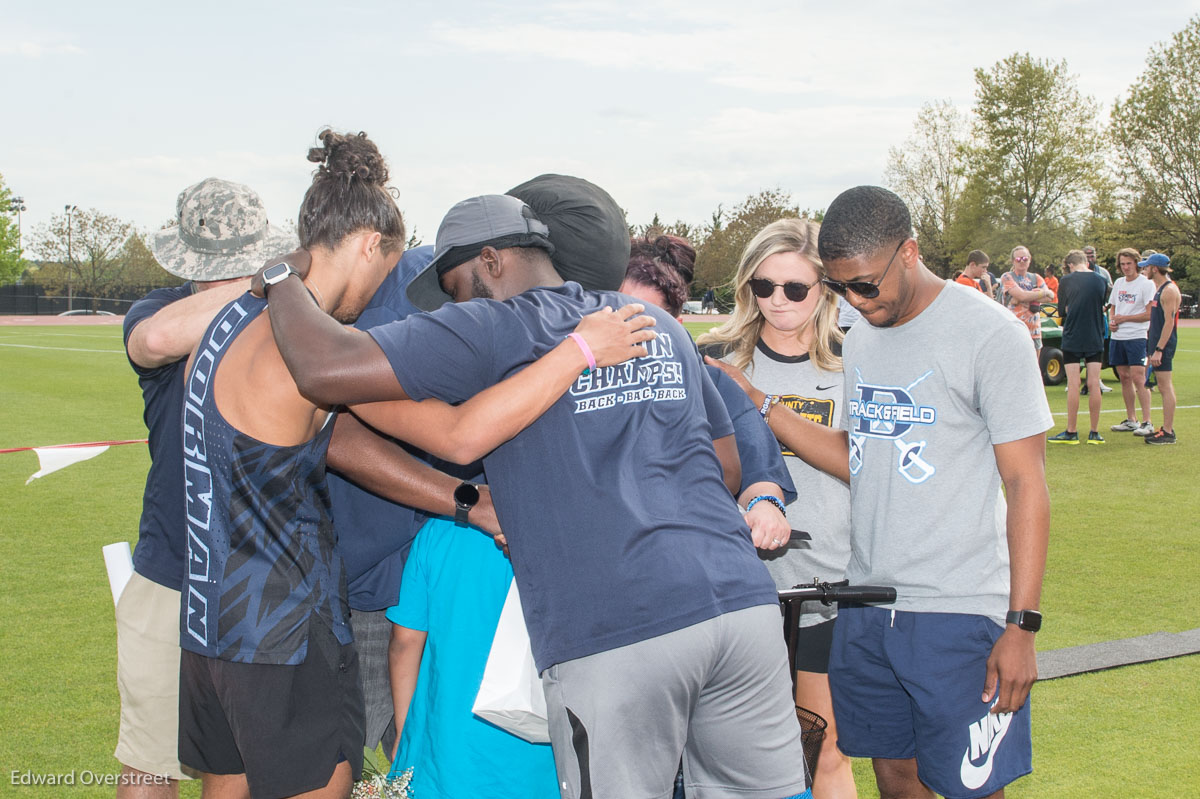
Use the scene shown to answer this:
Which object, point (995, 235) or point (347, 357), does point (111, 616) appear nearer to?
point (347, 357)

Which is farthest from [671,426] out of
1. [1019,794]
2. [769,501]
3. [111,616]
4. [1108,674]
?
[111,616]

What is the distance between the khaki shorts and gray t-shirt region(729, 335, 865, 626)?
6.28ft

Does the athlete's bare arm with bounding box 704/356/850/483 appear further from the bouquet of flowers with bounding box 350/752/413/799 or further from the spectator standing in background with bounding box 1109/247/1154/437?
the spectator standing in background with bounding box 1109/247/1154/437

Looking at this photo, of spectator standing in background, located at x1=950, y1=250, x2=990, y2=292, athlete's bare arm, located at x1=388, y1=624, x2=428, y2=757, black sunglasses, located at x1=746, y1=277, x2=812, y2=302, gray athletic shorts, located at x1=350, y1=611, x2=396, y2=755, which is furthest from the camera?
spectator standing in background, located at x1=950, y1=250, x2=990, y2=292

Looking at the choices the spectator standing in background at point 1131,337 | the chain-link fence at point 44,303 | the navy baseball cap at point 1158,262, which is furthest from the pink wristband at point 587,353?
the chain-link fence at point 44,303

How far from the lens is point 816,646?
3416 mm

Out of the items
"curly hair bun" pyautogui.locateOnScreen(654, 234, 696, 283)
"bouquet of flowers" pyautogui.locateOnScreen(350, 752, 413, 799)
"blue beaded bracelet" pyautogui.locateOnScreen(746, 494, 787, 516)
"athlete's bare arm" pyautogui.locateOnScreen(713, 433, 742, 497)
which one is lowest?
"bouquet of flowers" pyautogui.locateOnScreen(350, 752, 413, 799)

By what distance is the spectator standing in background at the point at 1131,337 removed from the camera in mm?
12305

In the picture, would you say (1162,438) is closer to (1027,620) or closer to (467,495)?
(1027,620)

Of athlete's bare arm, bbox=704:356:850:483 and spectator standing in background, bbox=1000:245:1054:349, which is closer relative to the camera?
athlete's bare arm, bbox=704:356:850:483

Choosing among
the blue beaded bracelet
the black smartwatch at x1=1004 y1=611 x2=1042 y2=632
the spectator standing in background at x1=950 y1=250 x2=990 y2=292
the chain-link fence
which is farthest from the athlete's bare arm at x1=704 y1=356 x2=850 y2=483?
the chain-link fence

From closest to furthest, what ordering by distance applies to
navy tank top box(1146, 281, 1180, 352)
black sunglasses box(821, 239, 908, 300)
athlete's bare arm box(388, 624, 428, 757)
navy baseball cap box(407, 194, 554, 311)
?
navy baseball cap box(407, 194, 554, 311) < black sunglasses box(821, 239, 908, 300) < athlete's bare arm box(388, 624, 428, 757) < navy tank top box(1146, 281, 1180, 352)

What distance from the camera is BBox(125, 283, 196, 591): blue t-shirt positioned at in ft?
9.36

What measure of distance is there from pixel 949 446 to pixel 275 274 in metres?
1.88
